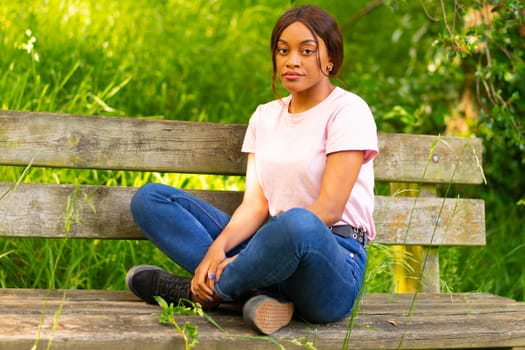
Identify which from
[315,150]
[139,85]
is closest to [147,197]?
[315,150]

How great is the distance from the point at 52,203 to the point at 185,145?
1.74ft

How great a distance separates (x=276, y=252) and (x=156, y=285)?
21.3 inches

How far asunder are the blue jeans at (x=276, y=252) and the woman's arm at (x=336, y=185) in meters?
0.10

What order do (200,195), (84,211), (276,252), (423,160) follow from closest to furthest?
(276,252) < (84,211) < (200,195) < (423,160)

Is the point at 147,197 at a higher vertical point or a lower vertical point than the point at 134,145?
lower

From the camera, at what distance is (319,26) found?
94.0 inches

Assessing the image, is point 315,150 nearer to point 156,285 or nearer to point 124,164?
point 156,285

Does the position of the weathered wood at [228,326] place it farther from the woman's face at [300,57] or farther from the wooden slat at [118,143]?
the woman's face at [300,57]

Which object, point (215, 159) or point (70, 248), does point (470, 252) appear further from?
point (70, 248)

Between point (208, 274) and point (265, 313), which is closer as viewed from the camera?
point (265, 313)

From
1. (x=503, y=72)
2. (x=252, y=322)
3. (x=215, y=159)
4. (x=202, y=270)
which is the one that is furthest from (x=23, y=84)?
(x=503, y=72)

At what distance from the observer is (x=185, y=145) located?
2881mm

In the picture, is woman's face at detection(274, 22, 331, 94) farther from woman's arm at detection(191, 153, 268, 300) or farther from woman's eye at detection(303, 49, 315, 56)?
woman's arm at detection(191, 153, 268, 300)

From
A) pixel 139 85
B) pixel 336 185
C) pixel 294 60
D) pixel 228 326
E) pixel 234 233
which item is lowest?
pixel 228 326
